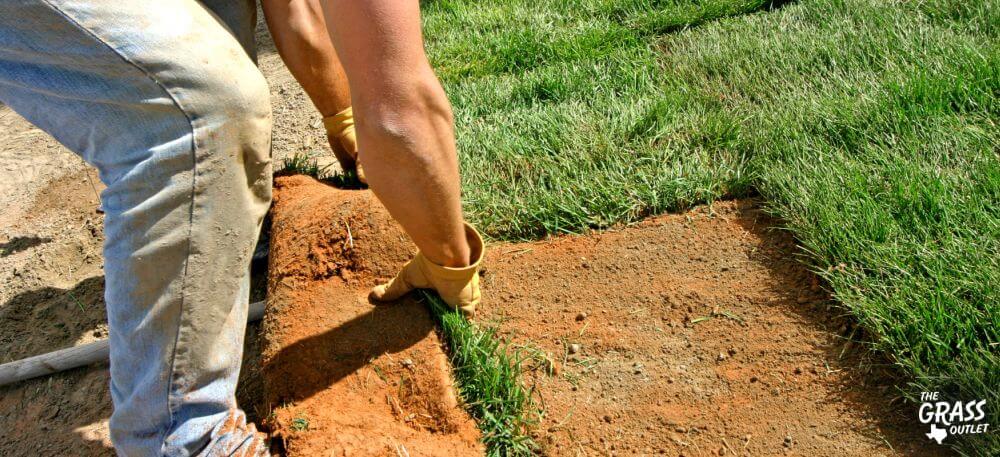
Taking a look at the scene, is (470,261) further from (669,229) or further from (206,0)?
(206,0)

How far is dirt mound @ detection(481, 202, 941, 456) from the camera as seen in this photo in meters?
2.00

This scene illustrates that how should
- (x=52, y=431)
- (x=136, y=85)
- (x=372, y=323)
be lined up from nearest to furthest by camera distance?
(x=136, y=85), (x=372, y=323), (x=52, y=431)

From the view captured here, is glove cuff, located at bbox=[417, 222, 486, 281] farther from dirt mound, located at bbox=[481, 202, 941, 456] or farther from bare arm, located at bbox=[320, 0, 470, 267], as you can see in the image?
dirt mound, located at bbox=[481, 202, 941, 456]

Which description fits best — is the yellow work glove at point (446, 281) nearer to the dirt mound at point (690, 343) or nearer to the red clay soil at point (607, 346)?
the red clay soil at point (607, 346)

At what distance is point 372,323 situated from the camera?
238 cm

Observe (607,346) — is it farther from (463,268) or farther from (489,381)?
(463,268)

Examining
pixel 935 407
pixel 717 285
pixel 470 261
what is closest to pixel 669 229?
pixel 717 285

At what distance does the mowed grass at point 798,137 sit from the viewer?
2.14 m

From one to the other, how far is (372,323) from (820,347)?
1.40 meters

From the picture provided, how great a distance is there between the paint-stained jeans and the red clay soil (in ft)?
1.30

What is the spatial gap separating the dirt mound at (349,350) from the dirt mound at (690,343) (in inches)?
12.3

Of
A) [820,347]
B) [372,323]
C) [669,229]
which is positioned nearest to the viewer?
[820,347]

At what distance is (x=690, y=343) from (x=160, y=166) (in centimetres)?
160

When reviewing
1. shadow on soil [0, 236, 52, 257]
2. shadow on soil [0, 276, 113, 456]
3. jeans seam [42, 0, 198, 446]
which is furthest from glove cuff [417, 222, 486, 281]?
shadow on soil [0, 236, 52, 257]
